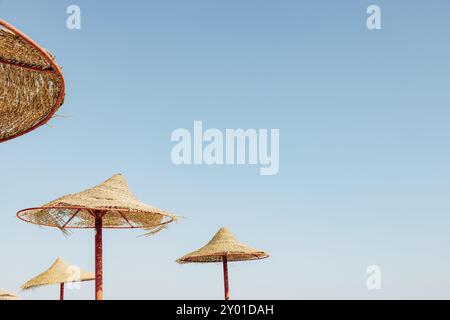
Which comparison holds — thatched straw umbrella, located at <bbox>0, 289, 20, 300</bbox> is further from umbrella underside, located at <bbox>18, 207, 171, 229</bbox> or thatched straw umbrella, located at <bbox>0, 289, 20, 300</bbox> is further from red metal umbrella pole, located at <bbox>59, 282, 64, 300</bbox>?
umbrella underside, located at <bbox>18, 207, 171, 229</bbox>

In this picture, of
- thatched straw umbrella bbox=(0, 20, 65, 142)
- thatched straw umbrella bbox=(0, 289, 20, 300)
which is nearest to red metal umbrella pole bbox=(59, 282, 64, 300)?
thatched straw umbrella bbox=(0, 289, 20, 300)

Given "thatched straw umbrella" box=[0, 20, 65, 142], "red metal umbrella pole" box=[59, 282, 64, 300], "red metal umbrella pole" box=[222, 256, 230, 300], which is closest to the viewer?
"thatched straw umbrella" box=[0, 20, 65, 142]

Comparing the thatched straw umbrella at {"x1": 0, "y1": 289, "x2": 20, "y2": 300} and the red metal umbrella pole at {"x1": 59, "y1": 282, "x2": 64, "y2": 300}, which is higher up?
the red metal umbrella pole at {"x1": 59, "y1": 282, "x2": 64, "y2": 300}

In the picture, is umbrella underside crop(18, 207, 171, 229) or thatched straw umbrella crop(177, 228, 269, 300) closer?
umbrella underside crop(18, 207, 171, 229)

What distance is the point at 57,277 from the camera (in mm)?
15523

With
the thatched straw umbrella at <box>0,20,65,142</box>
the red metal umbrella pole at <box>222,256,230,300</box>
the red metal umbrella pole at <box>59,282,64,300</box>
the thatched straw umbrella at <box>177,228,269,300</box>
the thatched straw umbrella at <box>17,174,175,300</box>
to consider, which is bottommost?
the red metal umbrella pole at <box>59,282,64,300</box>

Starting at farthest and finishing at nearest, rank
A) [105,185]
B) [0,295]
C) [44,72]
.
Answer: [0,295]
[105,185]
[44,72]

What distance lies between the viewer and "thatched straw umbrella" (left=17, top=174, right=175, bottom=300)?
8.09 m


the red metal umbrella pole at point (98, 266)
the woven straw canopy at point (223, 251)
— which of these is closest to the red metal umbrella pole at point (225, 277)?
the woven straw canopy at point (223, 251)

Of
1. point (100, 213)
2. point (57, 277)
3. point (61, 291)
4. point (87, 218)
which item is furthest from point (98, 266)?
point (61, 291)
